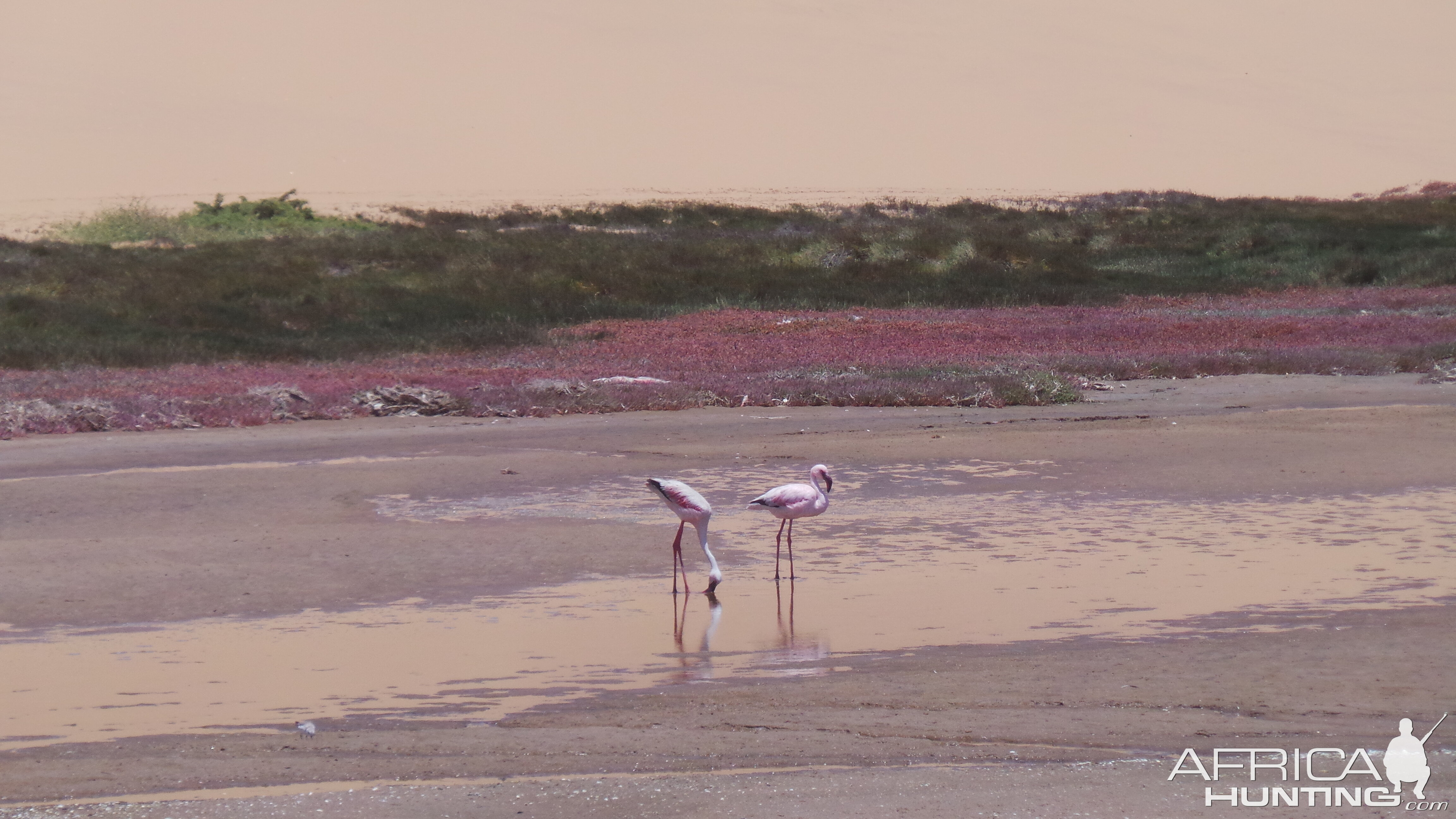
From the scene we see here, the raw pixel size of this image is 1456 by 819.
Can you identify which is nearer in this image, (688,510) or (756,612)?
(756,612)

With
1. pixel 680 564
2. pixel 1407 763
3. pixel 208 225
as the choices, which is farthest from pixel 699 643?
pixel 208 225

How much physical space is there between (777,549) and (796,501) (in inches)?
16.8

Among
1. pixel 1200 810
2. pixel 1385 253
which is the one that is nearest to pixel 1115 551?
pixel 1200 810

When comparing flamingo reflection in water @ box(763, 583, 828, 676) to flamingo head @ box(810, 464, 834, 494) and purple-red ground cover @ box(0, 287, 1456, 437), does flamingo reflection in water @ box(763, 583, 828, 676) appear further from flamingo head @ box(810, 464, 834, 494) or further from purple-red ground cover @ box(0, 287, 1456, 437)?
purple-red ground cover @ box(0, 287, 1456, 437)

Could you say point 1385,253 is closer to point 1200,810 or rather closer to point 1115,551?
point 1115,551

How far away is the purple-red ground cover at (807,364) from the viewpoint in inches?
740

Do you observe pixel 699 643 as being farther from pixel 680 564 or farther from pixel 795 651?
pixel 680 564

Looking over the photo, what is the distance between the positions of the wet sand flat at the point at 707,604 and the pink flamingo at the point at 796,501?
43 centimetres

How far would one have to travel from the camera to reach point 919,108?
97250 mm

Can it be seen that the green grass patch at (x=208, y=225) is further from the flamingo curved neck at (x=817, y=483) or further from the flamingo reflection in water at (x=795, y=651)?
the flamingo reflection in water at (x=795, y=651)

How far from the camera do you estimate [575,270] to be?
3488 centimetres

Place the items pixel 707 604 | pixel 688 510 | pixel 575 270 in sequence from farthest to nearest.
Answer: pixel 575 270 → pixel 688 510 → pixel 707 604

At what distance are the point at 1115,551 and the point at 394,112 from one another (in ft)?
271

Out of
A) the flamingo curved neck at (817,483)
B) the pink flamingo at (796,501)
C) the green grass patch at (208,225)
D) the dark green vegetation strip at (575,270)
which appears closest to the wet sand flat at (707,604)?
the pink flamingo at (796,501)
